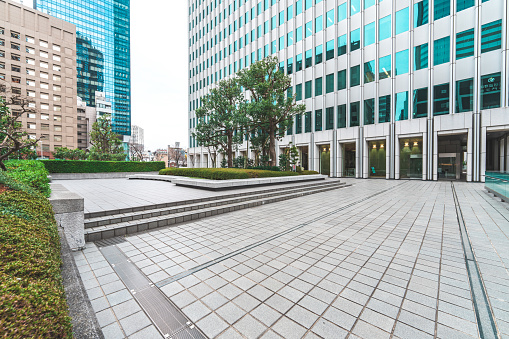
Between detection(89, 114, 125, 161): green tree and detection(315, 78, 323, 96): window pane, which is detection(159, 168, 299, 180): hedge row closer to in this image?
detection(315, 78, 323, 96): window pane

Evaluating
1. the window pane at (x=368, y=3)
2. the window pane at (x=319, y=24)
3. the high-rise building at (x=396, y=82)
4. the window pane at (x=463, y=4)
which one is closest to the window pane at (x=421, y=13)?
the high-rise building at (x=396, y=82)

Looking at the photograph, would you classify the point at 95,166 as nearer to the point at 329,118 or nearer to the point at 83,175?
the point at 83,175

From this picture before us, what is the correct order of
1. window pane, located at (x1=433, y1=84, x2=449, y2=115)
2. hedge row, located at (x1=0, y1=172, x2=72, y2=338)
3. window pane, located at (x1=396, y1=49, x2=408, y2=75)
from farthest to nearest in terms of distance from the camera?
1. window pane, located at (x1=396, y1=49, x2=408, y2=75)
2. window pane, located at (x1=433, y1=84, x2=449, y2=115)
3. hedge row, located at (x1=0, y1=172, x2=72, y2=338)

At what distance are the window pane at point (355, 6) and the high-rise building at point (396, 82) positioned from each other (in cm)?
11

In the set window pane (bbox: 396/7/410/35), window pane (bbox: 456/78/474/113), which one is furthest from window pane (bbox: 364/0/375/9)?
window pane (bbox: 456/78/474/113)

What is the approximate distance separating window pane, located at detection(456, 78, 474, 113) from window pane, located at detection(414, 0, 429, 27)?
6.99 metres

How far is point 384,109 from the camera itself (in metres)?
22.8

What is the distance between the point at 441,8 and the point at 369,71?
7255mm

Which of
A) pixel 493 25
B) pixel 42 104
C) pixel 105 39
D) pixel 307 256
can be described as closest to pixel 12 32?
pixel 42 104

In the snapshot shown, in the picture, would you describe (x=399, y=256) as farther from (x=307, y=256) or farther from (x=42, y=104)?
(x=42, y=104)

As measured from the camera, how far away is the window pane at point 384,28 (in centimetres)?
2255

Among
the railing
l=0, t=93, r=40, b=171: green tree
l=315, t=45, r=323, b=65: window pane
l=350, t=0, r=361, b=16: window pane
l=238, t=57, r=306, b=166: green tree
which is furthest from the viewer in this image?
l=315, t=45, r=323, b=65: window pane

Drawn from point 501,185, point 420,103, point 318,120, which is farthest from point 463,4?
point 501,185

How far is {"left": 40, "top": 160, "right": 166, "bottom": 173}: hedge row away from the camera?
21547 mm
